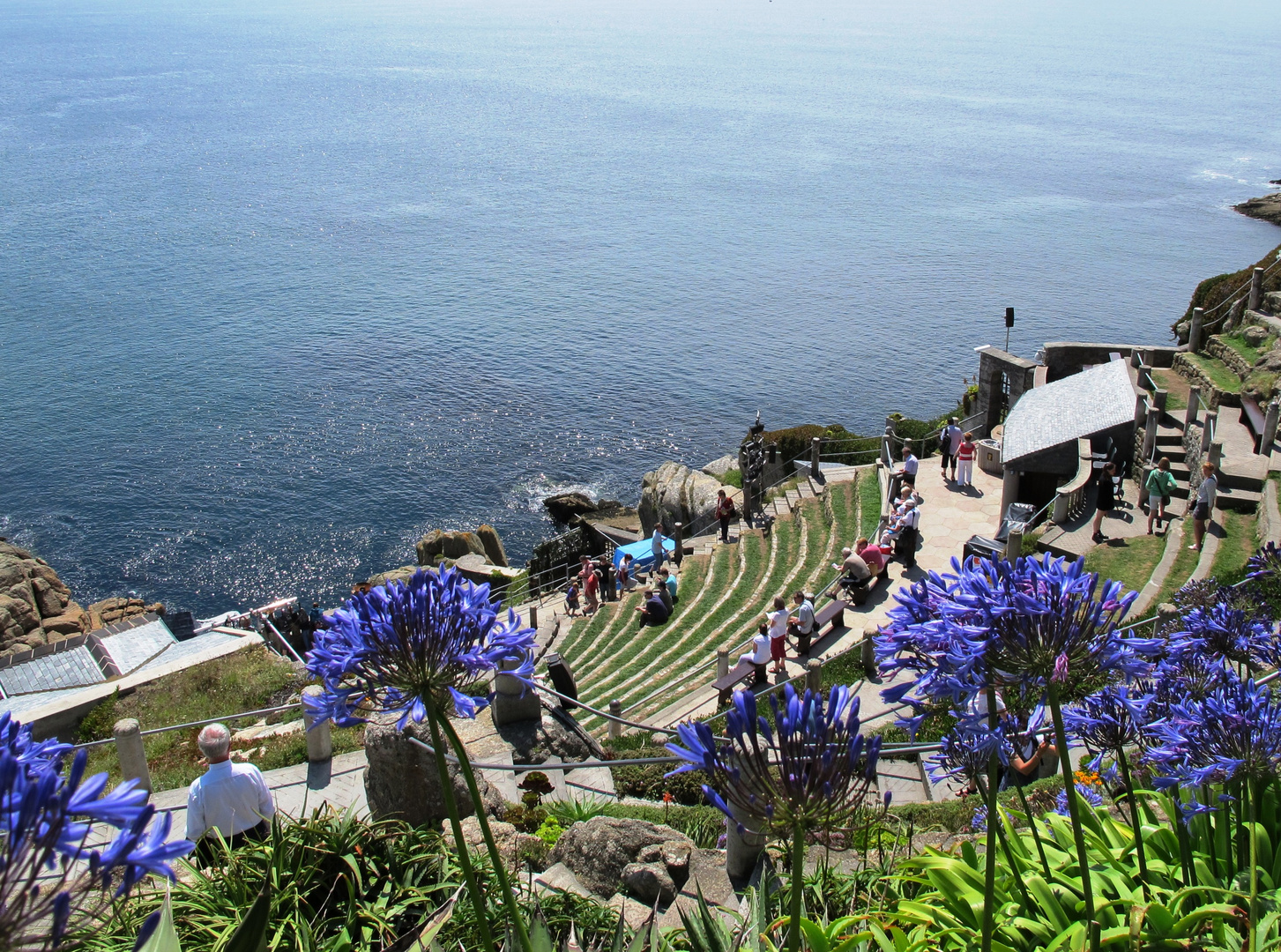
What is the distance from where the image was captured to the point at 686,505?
3603cm

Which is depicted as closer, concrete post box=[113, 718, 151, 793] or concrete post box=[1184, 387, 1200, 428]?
concrete post box=[113, 718, 151, 793]

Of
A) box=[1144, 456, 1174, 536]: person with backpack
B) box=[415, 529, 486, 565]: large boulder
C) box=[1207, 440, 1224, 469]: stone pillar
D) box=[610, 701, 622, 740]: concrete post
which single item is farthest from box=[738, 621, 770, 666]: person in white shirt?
box=[415, 529, 486, 565]: large boulder

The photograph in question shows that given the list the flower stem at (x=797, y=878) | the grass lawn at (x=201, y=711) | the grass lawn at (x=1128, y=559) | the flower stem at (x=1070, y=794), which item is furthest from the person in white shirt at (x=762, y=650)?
the flower stem at (x=797, y=878)

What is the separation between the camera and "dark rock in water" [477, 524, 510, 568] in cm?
3909

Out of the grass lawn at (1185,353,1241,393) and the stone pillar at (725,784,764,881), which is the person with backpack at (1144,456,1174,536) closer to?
the grass lawn at (1185,353,1241,393)

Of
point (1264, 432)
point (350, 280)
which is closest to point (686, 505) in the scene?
point (1264, 432)

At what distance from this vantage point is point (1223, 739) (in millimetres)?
4516

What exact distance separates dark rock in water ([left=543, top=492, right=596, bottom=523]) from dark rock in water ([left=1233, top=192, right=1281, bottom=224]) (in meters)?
64.3

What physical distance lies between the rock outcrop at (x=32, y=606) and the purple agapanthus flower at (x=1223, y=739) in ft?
106

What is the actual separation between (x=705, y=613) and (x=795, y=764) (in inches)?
732

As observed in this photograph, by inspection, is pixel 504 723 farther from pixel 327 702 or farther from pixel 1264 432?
pixel 1264 432

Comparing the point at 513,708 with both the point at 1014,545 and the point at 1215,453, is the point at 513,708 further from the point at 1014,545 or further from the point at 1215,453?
the point at 1215,453

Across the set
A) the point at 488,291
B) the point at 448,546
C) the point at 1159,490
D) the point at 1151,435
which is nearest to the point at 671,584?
the point at 1159,490

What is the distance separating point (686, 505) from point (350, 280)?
4298 cm
